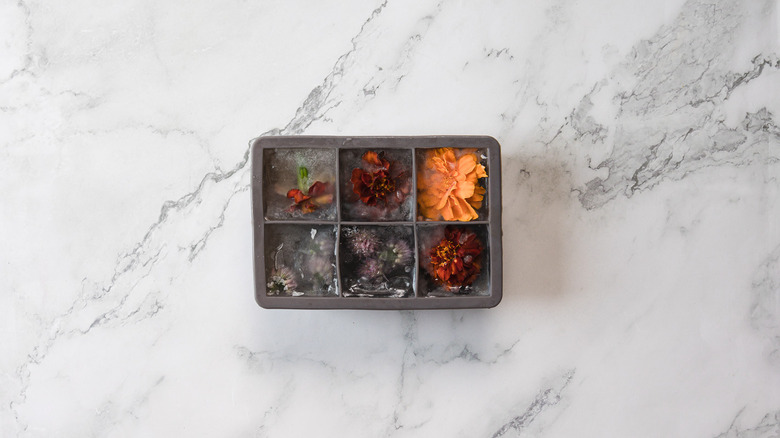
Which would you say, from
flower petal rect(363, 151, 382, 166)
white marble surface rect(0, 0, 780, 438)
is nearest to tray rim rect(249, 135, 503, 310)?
flower petal rect(363, 151, 382, 166)

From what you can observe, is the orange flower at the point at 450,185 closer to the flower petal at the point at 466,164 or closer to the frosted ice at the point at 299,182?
the flower petal at the point at 466,164

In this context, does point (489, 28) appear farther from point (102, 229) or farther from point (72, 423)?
point (72, 423)

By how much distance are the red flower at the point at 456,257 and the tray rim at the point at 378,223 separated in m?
0.03

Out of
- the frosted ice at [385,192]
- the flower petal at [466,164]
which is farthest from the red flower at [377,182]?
the flower petal at [466,164]

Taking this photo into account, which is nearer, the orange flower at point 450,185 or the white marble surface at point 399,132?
the orange flower at point 450,185

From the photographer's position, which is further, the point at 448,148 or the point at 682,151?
the point at 682,151

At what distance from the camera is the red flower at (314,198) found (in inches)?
43.7

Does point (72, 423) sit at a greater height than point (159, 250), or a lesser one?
lesser

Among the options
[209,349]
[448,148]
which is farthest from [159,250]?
[448,148]

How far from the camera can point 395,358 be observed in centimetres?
125

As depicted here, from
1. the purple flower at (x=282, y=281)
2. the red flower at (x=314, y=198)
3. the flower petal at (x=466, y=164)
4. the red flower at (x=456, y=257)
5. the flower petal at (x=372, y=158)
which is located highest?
the flower petal at (x=372, y=158)

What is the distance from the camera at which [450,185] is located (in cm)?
110

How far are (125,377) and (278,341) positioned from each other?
34 centimetres

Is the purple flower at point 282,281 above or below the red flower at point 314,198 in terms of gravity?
below
